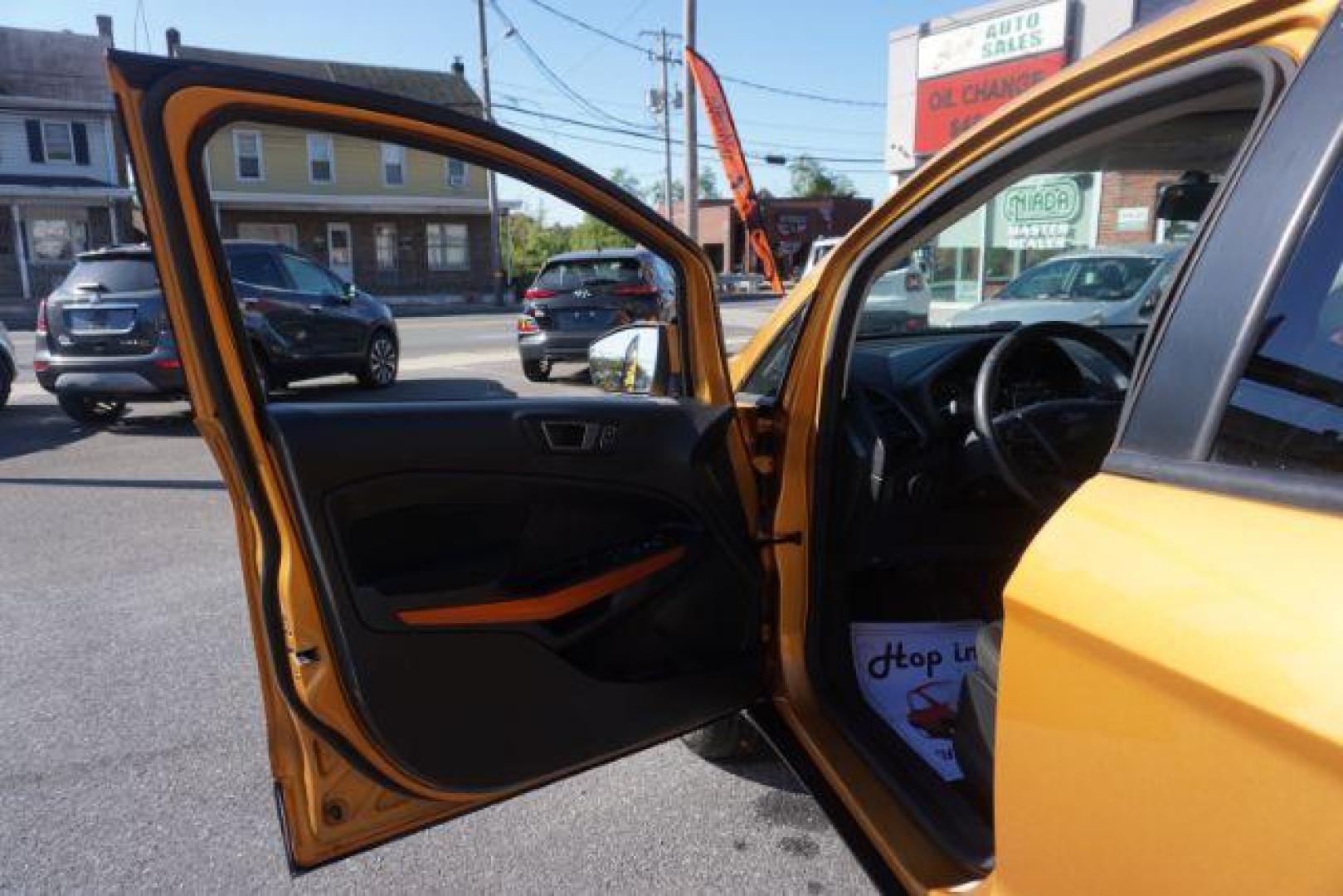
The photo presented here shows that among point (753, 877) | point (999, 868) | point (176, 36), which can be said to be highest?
point (176, 36)

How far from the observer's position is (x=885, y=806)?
6.22ft

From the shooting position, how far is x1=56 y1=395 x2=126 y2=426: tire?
8820mm

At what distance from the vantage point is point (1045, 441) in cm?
210

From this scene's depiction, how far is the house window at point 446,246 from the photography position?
3381 cm

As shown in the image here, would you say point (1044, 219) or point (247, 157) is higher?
point (247, 157)

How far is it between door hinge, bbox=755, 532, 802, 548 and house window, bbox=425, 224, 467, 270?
110ft

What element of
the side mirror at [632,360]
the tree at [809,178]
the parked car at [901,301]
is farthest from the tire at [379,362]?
the tree at [809,178]

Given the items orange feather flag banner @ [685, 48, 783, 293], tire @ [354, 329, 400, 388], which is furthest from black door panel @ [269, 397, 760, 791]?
orange feather flag banner @ [685, 48, 783, 293]

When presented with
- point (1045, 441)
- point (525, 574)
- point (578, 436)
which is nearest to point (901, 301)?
point (1045, 441)

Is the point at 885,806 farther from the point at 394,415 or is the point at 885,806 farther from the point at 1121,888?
the point at 394,415

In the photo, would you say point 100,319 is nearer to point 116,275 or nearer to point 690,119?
point 116,275

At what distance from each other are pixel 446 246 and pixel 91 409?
85.5 feet

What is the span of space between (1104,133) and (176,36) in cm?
3762

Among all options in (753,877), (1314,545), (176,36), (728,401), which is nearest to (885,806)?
(753,877)
